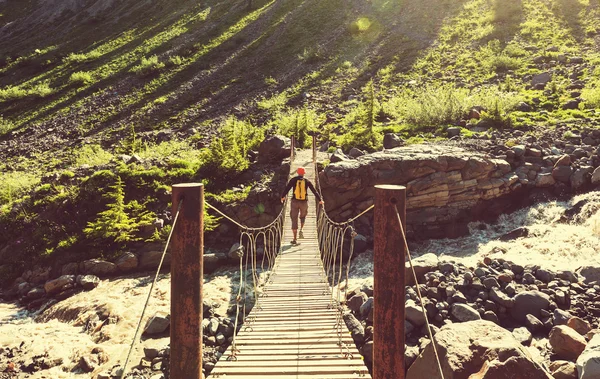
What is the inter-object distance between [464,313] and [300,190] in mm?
3721

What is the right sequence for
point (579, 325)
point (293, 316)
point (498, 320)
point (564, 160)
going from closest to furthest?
point (293, 316) → point (579, 325) → point (498, 320) → point (564, 160)

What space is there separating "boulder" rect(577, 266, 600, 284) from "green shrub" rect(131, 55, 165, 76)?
28274mm

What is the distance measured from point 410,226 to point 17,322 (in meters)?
9.50

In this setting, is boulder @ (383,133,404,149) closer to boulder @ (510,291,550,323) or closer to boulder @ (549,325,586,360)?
boulder @ (510,291,550,323)

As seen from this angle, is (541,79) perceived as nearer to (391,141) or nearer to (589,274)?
(391,141)

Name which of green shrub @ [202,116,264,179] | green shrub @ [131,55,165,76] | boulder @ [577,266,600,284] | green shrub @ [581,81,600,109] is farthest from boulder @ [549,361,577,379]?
green shrub @ [131,55,165,76]

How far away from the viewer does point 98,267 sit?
9.12m

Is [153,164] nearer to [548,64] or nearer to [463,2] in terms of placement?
[548,64]

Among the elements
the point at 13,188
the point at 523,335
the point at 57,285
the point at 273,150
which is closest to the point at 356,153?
the point at 273,150

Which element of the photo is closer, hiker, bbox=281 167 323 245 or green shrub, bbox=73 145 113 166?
hiker, bbox=281 167 323 245

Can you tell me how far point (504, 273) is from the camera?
6.97 m

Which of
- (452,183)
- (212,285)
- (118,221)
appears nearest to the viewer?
(212,285)

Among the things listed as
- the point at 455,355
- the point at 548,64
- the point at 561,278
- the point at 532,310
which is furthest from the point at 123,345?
the point at 548,64

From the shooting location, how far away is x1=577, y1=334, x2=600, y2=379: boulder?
3893mm
